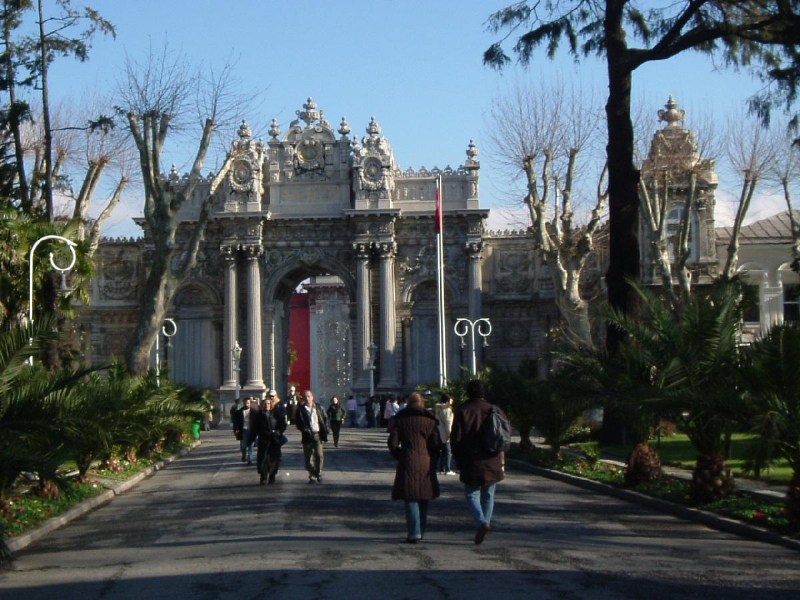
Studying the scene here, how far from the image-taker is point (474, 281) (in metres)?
58.5

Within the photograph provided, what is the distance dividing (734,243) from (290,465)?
2023 cm

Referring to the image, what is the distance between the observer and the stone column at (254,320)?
58125 millimetres

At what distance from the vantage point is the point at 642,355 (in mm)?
18500

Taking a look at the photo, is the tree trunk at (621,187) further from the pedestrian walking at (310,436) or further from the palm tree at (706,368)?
the palm tree at (706,368)

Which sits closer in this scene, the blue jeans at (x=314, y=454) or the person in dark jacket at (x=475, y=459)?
the person in dark jacket at (x=475, y=459)

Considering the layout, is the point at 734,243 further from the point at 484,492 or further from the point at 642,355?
the point at 484,492

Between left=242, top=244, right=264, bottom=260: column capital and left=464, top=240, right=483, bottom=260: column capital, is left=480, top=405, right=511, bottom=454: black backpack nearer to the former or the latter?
left=464, top=240, right=483, bottom=260: column capital

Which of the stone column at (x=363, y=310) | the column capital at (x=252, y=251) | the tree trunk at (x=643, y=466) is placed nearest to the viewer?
the tree trunk at (x=643, y=466)

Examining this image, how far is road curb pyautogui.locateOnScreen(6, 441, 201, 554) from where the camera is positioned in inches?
590

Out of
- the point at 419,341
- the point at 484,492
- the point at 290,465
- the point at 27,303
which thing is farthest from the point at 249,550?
the point at 419,341

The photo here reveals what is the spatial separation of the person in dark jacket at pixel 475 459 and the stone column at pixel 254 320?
4459cm

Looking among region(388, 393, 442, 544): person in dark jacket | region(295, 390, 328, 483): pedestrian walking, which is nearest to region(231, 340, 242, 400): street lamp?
region(295, 390, 328, 483): pedestrian walking

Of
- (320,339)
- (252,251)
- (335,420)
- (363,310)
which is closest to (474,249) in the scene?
(363,310)

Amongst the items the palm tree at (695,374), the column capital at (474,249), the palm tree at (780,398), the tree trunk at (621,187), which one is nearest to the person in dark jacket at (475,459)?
the palm tree at (780,398)
